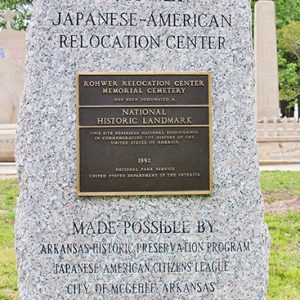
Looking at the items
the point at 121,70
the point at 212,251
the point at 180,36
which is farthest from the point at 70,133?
the point at 212,251

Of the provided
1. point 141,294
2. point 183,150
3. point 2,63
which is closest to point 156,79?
point 183,150

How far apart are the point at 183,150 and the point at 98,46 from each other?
39.3 inches

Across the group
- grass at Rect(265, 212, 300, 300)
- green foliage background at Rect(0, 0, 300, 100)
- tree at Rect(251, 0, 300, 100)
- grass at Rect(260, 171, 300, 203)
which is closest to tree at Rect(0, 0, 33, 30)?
green foliage background at Rect(0, 0, 300, 100)

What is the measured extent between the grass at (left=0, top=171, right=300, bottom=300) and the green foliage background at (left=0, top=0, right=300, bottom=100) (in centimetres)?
2030

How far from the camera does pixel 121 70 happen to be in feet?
14.8

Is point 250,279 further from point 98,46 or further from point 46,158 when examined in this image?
point 98,46

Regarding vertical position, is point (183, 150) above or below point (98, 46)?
below

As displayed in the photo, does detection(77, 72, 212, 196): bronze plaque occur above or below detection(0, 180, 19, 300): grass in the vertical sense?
above

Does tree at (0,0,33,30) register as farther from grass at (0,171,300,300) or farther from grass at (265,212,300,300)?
grass at (265,212,300,300)

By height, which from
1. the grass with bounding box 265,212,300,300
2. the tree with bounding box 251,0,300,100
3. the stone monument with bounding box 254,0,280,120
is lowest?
the grass with bounding box 265,212,300,300

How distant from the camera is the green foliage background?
30.6 m

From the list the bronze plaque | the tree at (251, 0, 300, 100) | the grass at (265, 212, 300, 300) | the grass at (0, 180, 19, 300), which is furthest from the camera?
the tree at (251, 0, 300, 100)

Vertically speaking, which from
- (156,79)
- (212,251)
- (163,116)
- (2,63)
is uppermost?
(2,63)

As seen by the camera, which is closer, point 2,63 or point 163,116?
point 163,116
